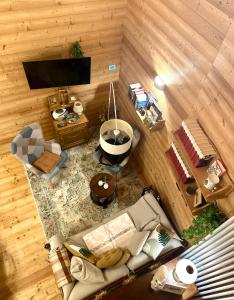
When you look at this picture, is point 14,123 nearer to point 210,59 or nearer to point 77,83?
point 77,83

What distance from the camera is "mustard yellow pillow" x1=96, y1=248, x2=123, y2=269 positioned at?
2930 millimetres

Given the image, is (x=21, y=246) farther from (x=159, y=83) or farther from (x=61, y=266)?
(x=159, y=83)

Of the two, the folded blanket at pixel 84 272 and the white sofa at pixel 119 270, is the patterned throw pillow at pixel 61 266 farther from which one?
the folded blanket at pixel 84 272

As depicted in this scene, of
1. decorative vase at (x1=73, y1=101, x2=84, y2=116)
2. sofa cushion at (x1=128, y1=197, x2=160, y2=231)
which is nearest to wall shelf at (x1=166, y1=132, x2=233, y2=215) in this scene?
sofa cushion at (x1=128, y1=197, x2=160, y2=231)

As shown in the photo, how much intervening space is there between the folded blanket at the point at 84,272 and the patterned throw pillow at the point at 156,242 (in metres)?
0.65

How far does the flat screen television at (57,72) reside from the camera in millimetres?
3445

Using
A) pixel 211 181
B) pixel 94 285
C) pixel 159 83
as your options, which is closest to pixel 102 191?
pixel 94 285

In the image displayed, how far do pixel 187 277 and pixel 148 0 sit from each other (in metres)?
3.06

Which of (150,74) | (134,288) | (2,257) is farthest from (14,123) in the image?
(134,288)

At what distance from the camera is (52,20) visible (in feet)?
10.5

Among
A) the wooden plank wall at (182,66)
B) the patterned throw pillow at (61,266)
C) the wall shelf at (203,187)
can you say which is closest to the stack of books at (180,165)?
the wall shelf at (203,187)

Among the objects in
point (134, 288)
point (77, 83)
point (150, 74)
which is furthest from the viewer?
point (77, 83)

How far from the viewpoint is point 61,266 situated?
2971mm

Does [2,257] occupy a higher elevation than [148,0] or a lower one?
lower
